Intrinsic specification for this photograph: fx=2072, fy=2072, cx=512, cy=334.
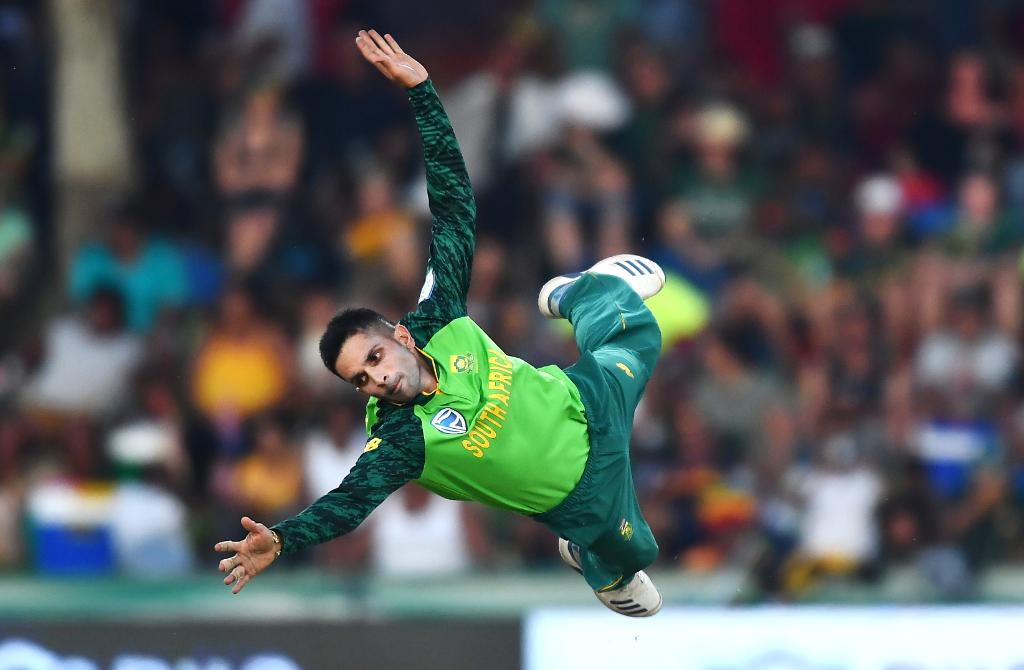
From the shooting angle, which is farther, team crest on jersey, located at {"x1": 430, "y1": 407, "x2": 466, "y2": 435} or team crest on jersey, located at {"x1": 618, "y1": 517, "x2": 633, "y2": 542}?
team crest on jersey, located at {"x1": 618, "y1": 517, "x2": 633, "y2": 542}

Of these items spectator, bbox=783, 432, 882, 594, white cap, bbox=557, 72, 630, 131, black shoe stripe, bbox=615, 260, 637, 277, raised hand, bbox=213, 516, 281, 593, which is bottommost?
raised hand, bbox=213, 516, 281, 593

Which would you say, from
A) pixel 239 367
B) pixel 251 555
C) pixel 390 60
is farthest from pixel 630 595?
pixel 239 367

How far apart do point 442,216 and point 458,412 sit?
875mm

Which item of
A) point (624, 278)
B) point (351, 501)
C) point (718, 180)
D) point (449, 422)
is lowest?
point (351, 501)

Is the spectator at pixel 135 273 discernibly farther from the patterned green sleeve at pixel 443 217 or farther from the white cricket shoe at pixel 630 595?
the patterned green sleeve at pixel 443 217

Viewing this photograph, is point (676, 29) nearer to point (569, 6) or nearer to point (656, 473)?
point (569, 6)

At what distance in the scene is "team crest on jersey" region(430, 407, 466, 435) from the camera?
8797 millimetres

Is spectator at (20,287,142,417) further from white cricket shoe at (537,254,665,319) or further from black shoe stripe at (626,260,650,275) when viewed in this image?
black shoe stripe at (626,260,650,275)

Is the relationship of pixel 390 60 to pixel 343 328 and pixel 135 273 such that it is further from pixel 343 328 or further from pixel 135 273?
pixel 135 273

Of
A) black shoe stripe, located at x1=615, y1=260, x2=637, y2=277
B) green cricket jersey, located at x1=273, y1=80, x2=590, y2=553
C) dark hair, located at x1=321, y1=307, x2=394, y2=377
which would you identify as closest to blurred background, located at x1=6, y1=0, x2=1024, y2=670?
black shoe stripe, located at x1=615, y1=260, x2=637, y2=277

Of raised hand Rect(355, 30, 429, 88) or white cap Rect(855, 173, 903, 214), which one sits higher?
white cap Rect(855, 173, 903, 214)

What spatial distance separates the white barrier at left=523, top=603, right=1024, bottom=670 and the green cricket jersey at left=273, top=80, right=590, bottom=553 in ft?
7.83

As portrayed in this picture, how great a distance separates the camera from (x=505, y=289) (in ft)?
46.2

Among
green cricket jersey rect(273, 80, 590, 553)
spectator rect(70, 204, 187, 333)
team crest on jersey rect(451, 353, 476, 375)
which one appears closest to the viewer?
green cricket jersey rect(273, 80, 590, 553)
